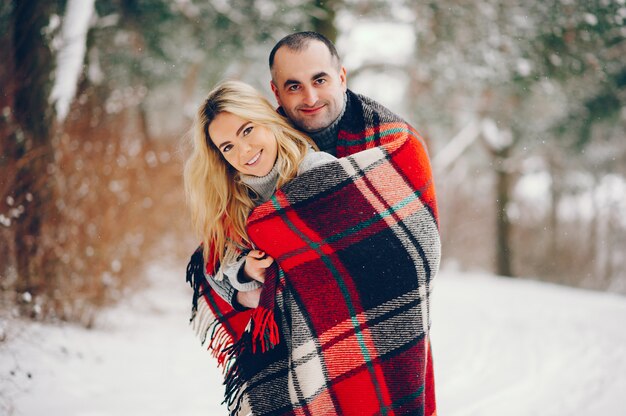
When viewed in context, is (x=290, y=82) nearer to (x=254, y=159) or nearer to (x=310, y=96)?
(x=310, y=96)

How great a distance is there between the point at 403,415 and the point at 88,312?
437 cm

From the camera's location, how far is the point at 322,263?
6.34ft

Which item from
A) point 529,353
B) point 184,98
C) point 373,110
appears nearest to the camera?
point 373,110

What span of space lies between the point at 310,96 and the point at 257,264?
82 centimetres

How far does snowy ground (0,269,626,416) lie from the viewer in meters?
3.62

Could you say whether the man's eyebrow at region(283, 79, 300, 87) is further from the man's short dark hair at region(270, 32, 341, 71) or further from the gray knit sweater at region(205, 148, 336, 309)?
the gray knit sweater at region(205, 148, 336, 309)

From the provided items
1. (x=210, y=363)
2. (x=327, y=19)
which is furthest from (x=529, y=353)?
(x=327, y=19)

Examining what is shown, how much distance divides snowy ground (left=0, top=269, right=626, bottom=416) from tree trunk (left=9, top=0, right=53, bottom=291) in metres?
0.74

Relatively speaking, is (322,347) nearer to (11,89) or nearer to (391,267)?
(391,267)

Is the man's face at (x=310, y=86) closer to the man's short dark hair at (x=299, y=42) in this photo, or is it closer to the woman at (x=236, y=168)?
the man's short dark hair at (x=299, y=42)

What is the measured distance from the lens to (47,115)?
187 inches

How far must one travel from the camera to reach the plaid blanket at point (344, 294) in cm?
193

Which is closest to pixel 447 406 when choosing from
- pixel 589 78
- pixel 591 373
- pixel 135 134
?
pixel 591 373

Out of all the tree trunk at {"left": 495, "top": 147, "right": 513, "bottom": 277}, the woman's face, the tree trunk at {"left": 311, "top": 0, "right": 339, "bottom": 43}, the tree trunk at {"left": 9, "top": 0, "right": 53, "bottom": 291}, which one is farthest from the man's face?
the tree trunk at {"left": 495, "top": 147, "right": 513, "bottom": 277}
